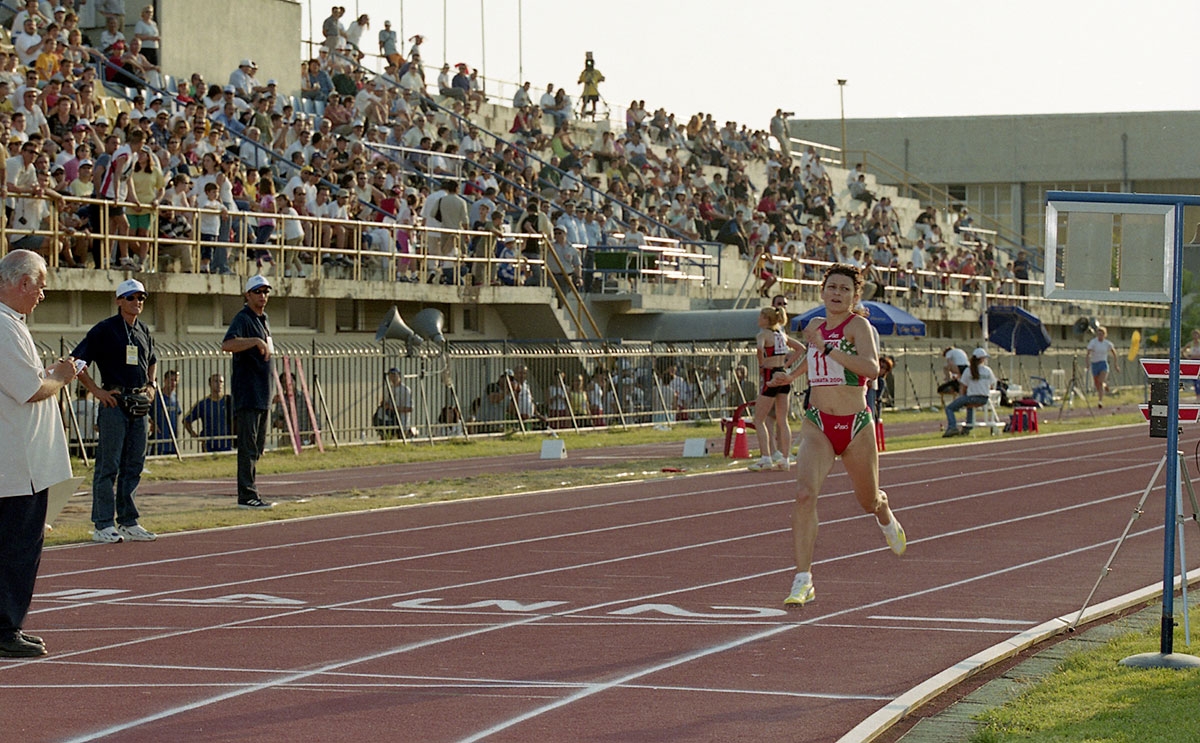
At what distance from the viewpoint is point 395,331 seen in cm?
2953

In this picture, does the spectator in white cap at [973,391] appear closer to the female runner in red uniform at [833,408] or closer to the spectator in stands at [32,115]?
the spectator in stands at [32,115]

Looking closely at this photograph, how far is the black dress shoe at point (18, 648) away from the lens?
909cm

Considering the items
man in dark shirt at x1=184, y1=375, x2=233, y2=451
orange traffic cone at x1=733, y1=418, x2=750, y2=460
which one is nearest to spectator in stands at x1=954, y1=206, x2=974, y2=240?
orange traffic cone at x1=733, y1=418, x2=750, y2=460

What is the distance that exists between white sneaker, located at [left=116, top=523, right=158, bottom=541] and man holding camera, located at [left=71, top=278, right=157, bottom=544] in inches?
2.2

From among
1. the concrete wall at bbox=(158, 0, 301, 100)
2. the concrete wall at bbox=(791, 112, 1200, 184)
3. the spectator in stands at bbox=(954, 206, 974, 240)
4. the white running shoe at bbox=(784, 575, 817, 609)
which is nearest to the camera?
the white running shoe at bbox=(784, 575, 817, 609)

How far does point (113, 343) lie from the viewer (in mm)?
14484

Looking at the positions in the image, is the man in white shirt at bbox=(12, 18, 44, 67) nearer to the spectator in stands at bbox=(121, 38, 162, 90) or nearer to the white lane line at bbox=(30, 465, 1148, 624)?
the spectator in stands at bbox=(121, 38, 162, 90)

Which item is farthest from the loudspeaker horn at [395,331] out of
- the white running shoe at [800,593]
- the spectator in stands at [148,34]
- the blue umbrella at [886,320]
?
the white running shoe at [800,593]

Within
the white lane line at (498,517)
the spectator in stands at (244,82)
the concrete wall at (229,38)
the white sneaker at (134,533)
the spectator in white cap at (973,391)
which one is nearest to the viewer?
the white lane line at (498,517)

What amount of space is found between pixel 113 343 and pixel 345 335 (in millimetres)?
16573

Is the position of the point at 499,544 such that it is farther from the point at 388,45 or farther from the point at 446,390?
the point at 388,45

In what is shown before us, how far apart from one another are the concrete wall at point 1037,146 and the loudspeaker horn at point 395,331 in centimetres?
6024

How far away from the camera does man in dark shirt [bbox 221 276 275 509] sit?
16.9 meters

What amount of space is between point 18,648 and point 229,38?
2785 centimetres
